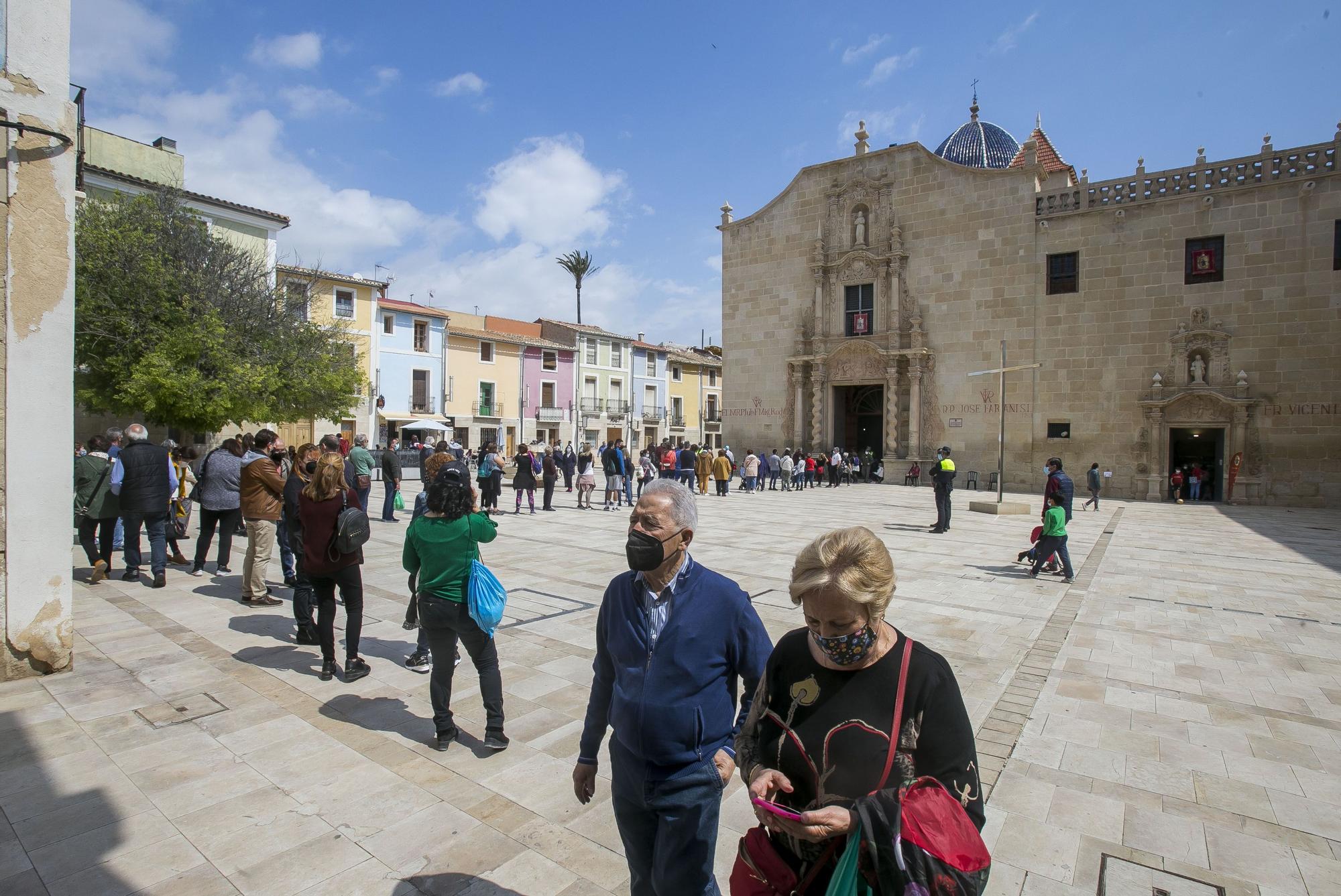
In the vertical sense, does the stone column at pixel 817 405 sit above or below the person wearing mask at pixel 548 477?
above

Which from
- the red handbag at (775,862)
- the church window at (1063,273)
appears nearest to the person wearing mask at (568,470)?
the church window at (1063,273)

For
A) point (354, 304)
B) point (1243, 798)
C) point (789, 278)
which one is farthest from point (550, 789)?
point (354, 304)

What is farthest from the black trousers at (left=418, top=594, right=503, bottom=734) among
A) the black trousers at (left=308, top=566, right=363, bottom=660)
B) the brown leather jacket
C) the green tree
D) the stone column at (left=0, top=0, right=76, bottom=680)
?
the green tree

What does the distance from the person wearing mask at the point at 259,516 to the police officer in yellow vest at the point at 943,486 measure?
33.9 feet

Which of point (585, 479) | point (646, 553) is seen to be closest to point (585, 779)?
point (646, 553)

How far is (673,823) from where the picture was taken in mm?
1970

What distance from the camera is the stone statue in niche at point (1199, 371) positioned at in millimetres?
20125

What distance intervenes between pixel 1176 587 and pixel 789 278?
20.9 m

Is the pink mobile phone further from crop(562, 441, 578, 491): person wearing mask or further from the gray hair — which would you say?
crop(562, 441, 578, 491): person wearing mask

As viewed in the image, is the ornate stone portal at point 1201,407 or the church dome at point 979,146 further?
the church dome at point 979,146

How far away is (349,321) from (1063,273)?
2772 cm

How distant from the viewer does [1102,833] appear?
313cm

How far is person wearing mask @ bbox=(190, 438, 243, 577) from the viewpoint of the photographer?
7.66 meters

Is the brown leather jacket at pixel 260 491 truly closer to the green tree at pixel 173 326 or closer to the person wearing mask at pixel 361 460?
the person wearing mask at pixel 361 460
